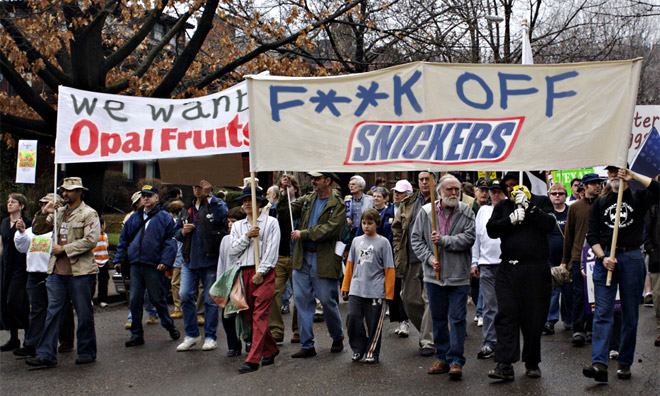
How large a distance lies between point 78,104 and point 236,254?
2.41 metres

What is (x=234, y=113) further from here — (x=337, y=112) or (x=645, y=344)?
(x=645, y=344)

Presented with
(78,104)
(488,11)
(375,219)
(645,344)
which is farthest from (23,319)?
(488,11)

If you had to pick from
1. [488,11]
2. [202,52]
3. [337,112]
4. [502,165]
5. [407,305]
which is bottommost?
[407,305]

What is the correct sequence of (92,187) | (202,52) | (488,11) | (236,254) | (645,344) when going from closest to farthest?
(236,254)
(645,344)
(92,187)
(202,52)
(488,11)

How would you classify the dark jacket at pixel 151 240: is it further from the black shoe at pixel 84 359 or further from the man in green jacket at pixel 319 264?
the man in green jacket at pixel 319 264

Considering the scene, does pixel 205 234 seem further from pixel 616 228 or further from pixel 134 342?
pixel 616 228

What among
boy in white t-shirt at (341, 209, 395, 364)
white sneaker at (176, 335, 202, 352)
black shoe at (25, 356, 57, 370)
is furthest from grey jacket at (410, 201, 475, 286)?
black shoe at (25, 356, 57, 370)

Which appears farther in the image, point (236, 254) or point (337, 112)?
point (236, 254)

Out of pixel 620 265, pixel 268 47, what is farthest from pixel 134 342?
pixel 268 47

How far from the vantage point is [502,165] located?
20.9 feet

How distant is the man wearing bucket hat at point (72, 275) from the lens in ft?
26.6

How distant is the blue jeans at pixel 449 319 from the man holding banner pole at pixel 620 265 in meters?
1.12

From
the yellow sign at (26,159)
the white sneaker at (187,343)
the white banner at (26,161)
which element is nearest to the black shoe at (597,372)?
the white sneaker at (187,343)

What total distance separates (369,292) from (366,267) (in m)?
0.26
